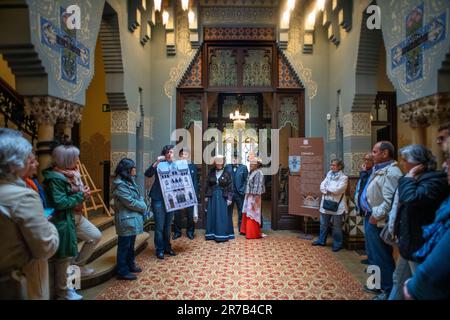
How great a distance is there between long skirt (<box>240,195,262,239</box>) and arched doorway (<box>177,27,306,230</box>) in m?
1.04

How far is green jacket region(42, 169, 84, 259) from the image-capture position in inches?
112

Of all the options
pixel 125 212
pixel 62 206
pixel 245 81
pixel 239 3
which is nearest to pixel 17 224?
pixel 62 206

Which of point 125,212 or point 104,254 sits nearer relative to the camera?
point 125,212

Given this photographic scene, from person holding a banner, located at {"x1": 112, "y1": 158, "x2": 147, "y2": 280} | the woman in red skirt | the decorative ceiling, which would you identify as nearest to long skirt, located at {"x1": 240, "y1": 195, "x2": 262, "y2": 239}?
the woman in red skirt

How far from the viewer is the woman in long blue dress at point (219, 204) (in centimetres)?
596

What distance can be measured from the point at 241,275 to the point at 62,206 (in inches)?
97.3

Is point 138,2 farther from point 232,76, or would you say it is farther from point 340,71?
point 340,71

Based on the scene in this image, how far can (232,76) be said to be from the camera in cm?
740

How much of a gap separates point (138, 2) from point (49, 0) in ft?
8.92

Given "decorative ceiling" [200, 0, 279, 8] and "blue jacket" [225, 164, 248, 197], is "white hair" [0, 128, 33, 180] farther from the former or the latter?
"decorative ceiling" [200, 0, 279, 8]

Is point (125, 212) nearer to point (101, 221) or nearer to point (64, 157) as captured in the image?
point (64, 157)

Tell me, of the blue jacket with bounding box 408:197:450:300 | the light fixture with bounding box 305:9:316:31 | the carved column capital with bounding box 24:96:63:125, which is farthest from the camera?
the light fixture with bounding box 305:9:316:31

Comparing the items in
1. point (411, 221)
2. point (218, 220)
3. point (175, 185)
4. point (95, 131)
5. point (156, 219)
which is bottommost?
point (218, 220)

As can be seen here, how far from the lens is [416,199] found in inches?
93.4
